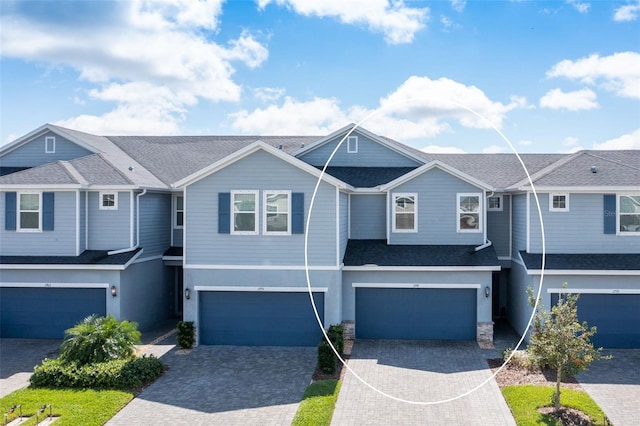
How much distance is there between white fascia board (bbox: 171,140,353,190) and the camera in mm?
16594

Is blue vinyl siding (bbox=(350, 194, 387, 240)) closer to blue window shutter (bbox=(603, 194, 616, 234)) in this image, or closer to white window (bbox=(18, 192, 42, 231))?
blue window shutter (bbox=(603, 194, 616, 234))

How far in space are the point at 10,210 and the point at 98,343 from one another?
7.45 meters

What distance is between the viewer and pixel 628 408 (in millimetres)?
11984

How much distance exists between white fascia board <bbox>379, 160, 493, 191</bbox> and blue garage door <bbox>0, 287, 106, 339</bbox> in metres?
10.6

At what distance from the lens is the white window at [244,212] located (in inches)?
669

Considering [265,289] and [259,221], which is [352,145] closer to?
[259,221]

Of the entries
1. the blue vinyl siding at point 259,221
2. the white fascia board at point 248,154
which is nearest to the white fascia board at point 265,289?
the blue vinyl siding at point 259,221

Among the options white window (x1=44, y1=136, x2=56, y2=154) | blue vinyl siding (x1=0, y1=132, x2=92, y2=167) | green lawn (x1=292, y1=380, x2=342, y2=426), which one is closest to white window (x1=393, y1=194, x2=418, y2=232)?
green lawn (x1=292, y1=380, x2=342, y2=426)

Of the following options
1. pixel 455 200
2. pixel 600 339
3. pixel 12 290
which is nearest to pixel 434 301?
pixel 455 200

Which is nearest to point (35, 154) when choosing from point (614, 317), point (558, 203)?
point (558, 203)

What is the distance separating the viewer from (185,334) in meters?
Answer: 16.9

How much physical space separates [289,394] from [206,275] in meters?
5.61

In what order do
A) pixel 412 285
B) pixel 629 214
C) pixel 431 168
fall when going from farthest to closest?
pixel 431 168, pixel 412 285, pixel 629 214

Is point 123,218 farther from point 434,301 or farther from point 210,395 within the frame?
point 434,301
